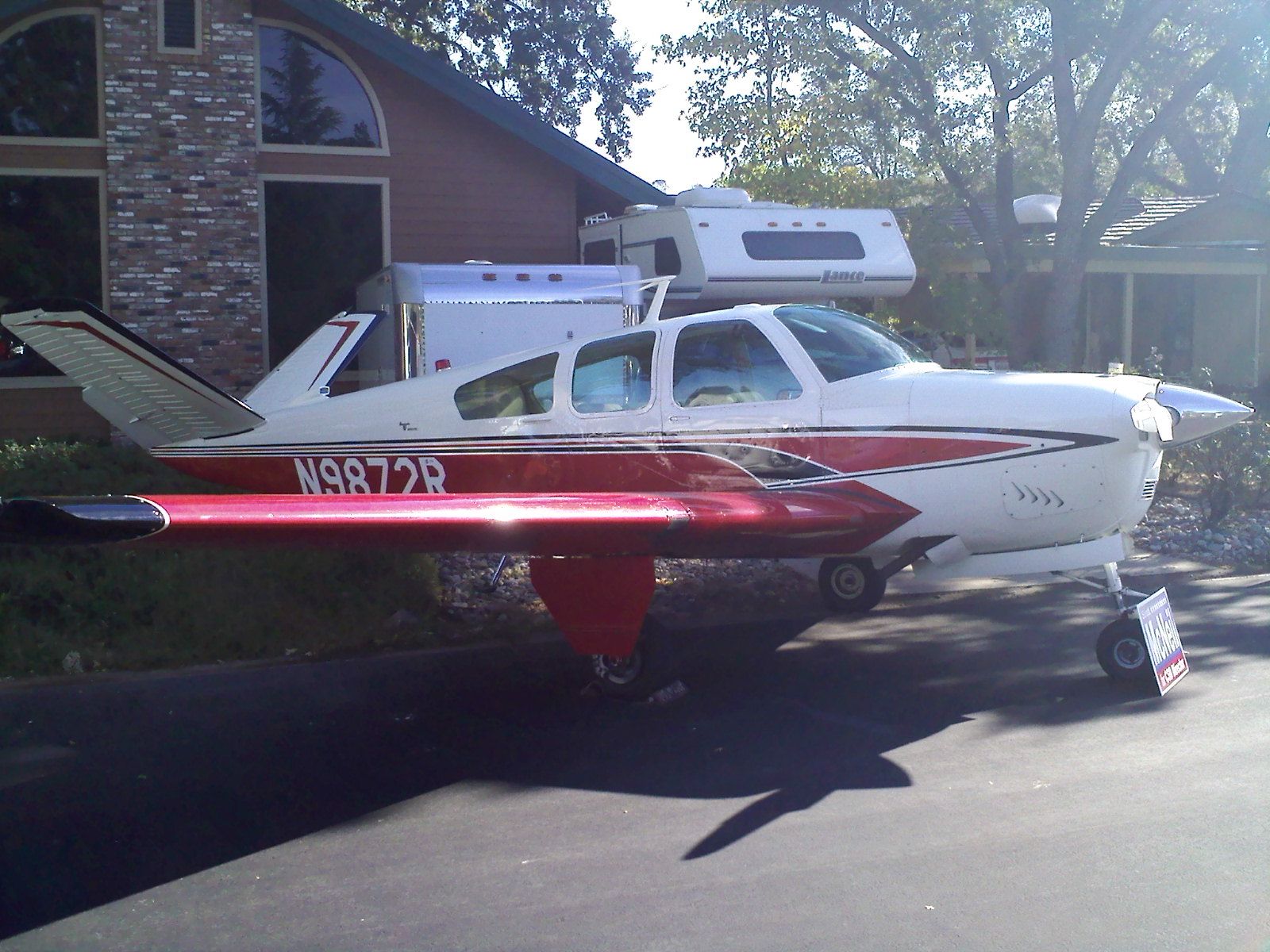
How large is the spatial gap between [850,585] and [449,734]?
147 inches

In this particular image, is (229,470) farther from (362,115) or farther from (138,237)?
(362,115)

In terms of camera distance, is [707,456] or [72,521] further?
[707,456]

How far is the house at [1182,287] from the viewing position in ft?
65.9

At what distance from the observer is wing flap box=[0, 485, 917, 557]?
13.6ft

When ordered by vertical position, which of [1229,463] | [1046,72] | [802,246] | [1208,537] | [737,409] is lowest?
[1208,537]

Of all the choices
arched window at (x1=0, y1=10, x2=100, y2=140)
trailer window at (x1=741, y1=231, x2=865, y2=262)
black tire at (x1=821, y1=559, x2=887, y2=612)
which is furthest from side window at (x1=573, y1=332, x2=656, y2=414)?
arched window at (x1=0, y1=10, x2=100, y2=140)

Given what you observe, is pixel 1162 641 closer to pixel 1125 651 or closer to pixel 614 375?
pixel 1125 651

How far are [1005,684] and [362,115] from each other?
31.5 feet

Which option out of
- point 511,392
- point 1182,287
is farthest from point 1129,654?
point 1182,287

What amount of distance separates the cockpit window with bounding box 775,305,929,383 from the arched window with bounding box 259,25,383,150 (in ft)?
24.7

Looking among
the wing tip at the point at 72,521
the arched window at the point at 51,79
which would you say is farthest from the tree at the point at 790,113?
the wing tip at the point at 72,521

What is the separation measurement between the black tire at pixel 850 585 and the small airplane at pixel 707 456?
549mm

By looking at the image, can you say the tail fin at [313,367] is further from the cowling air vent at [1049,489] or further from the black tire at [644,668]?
the cowling air vent at [1049,489]

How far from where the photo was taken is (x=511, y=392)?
304 inches
